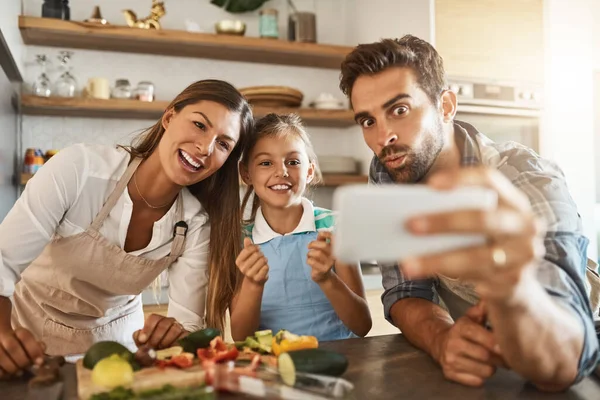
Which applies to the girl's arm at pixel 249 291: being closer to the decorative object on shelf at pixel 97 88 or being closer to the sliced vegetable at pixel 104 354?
the sliced vegetable at pixel 104 354

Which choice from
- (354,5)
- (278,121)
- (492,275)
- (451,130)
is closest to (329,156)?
(354,5)

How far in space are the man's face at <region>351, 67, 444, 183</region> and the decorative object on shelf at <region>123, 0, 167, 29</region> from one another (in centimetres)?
215

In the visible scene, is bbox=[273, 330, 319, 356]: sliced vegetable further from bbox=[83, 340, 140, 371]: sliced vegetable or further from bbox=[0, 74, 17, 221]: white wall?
bbox=[0, 74, 17, 221]: white wall

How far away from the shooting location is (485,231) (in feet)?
1.98

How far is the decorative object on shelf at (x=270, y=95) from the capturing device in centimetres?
319

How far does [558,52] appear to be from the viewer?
127 inches

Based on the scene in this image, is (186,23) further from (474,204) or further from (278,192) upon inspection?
(474,204)

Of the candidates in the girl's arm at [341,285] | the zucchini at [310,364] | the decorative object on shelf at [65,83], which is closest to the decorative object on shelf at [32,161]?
the decorative object on shelf at [65,83]

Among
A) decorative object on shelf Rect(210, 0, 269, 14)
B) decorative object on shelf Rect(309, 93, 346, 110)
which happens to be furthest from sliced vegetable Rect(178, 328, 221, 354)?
decorative object on shelf Rect(210, 0, 269, 14)

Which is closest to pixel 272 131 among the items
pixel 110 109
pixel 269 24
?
pixel 110 109

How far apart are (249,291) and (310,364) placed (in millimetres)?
571

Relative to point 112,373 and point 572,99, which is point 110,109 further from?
point 572,99

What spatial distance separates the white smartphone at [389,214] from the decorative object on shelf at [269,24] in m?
3.03

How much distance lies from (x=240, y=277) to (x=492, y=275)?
1.10 metres
